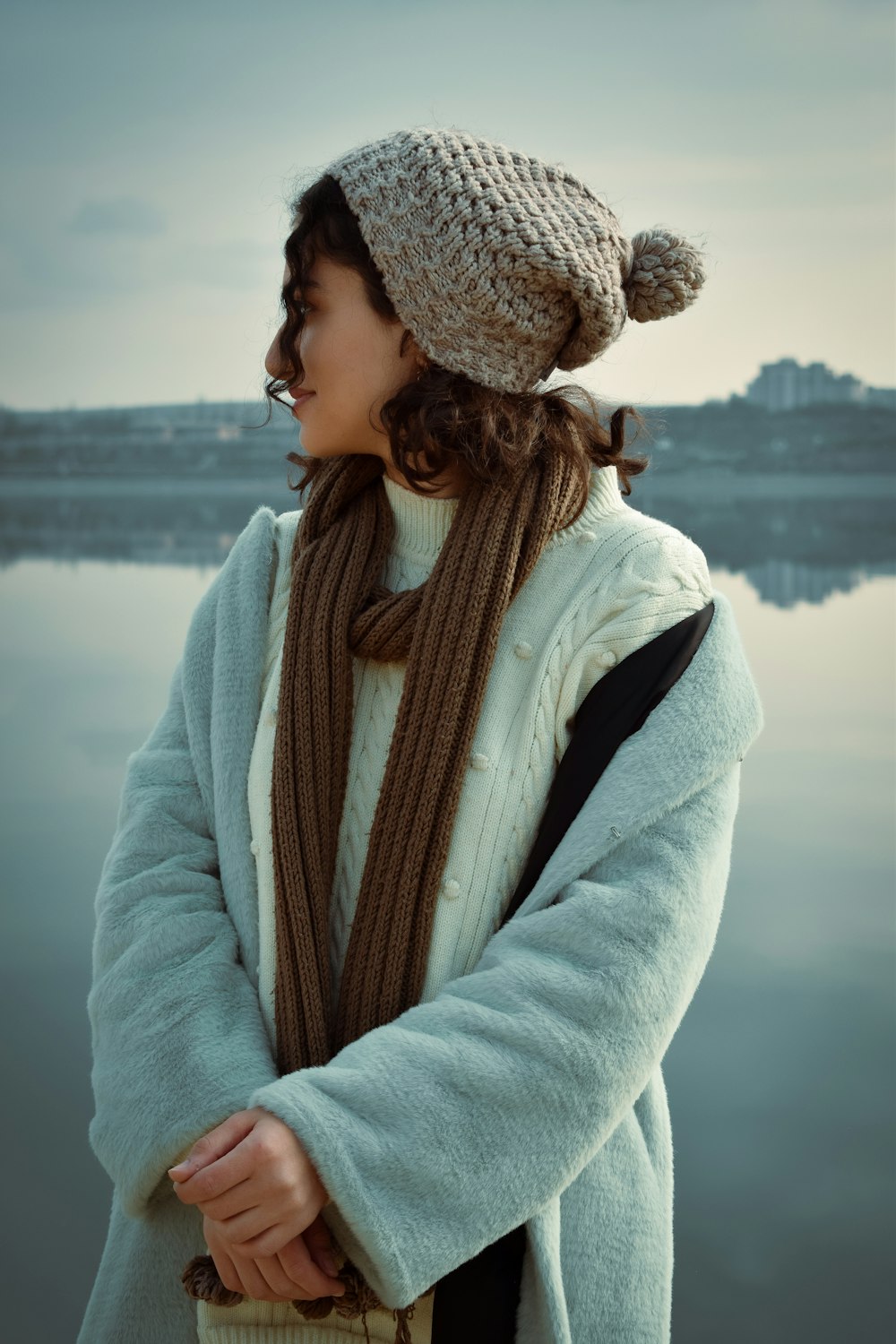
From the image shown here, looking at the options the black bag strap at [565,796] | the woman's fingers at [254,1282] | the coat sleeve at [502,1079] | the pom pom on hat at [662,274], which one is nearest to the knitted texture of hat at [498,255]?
the pom pom on hat at [662,274]

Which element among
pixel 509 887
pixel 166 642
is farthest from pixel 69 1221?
pixel 166 642

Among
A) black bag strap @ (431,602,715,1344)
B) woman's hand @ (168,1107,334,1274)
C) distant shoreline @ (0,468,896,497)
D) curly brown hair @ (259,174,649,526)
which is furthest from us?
distant shoreline @ (0,468,896,497)

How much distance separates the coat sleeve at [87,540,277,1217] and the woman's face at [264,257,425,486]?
14.8 inches

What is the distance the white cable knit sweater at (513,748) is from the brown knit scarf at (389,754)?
0.02 m

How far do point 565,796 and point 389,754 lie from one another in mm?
163

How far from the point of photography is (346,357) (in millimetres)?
1062

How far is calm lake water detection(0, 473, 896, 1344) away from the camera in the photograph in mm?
1807

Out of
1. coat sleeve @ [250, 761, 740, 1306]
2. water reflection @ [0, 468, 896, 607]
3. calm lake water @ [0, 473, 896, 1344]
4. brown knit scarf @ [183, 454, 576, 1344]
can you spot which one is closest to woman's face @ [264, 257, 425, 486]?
brown knit scarf @ [183, 454, 576, 1344]

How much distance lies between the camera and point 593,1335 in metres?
0.97

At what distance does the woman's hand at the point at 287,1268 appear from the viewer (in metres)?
0.87

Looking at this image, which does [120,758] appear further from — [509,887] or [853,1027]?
[509,887]

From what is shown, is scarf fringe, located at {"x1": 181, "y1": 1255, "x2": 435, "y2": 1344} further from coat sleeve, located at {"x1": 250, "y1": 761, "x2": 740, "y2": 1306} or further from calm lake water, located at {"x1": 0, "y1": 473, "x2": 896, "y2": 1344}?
calm lake water, located at {"x1": 0, "y1": 473, "x2": 896, "y2": 1344}

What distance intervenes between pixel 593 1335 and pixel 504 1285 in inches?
4.1

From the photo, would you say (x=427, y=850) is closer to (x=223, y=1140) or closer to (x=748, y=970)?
(x=223, y=1140)
